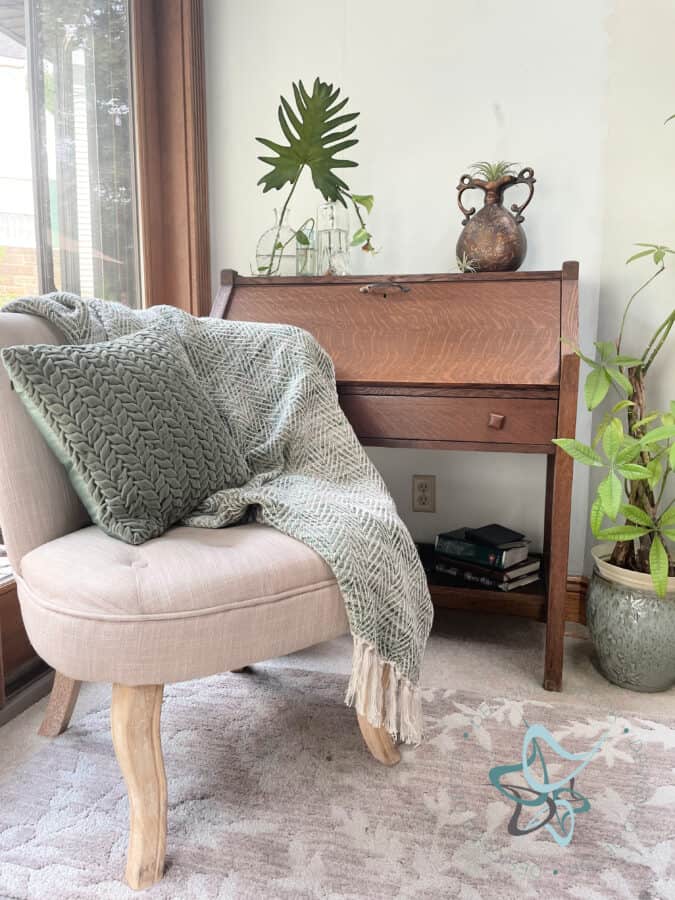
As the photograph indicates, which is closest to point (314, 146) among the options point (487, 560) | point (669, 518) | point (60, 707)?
point (487, 560)

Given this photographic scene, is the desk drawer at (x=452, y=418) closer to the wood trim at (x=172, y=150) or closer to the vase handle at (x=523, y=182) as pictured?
the vase handle at (x=523, y=182)

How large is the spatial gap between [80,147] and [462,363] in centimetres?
122

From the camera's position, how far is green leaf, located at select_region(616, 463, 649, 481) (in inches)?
63.0

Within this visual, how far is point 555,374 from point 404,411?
1.20ft

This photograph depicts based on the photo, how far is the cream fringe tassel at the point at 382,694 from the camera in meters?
1.27

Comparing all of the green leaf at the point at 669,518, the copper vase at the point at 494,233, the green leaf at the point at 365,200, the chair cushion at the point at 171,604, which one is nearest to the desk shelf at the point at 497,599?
the green leaf at the point at 669,518

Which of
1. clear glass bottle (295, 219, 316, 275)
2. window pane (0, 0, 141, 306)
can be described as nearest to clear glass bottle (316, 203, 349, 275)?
clear glass bottle (295, 219, 316, 275)

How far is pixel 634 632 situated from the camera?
1738mm

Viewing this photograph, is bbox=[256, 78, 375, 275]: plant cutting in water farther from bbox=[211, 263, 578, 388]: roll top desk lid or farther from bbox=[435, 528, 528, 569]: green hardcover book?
bbox=[435, 528, 528, 569]: green hardcover book

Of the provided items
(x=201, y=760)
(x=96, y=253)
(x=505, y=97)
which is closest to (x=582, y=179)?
(x=505, y=97)

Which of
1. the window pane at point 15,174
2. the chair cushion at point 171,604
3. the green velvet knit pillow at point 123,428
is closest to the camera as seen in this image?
the chair cushion at point 171,604

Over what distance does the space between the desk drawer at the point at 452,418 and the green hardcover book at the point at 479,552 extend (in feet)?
1.28

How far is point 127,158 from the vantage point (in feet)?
7.47

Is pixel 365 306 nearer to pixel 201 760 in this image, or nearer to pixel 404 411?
pixel 404 411
